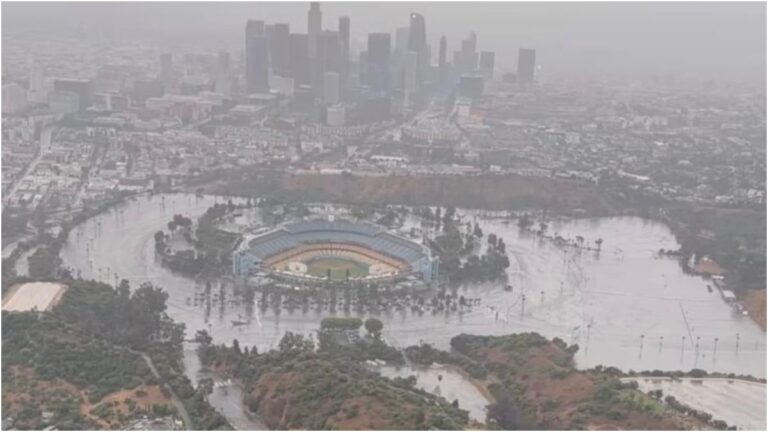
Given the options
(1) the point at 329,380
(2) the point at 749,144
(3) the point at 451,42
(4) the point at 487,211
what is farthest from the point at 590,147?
(1) the point at 329,380

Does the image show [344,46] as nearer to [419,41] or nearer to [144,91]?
[419,41]

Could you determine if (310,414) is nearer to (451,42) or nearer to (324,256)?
(324,256)

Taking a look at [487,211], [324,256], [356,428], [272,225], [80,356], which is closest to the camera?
Answer: [356,428]

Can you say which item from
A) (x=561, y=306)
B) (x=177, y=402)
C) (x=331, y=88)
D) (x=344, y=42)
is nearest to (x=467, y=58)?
(x=344, y=42)

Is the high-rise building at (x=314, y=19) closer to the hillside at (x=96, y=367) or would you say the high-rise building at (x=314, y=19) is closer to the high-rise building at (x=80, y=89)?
the high-rise building at (x=80, y=89)

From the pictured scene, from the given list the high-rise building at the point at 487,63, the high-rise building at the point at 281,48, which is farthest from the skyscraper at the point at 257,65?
the high-rise building at the point at 487,63
